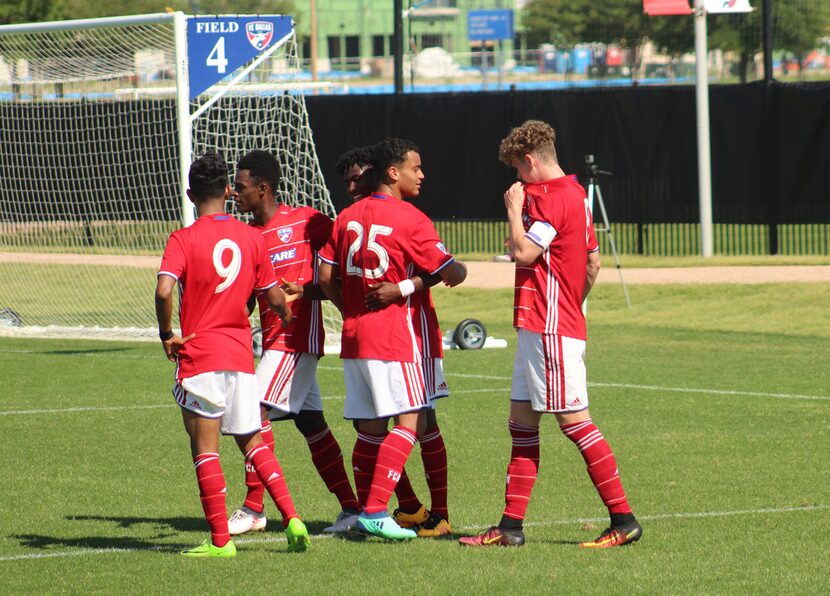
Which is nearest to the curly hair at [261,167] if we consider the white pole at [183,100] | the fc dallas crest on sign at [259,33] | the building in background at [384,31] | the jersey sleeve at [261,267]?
the jersey sleeve at [261,267]

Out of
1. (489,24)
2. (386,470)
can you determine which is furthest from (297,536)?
(489,24)

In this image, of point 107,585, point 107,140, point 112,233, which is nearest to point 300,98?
point 107,140

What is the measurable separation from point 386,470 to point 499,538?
644 millimetres

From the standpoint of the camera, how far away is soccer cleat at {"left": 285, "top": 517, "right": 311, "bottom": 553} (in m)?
6.92

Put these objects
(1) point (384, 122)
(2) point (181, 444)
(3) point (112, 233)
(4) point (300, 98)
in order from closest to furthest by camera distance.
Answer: (2) point (181, 444) < (4) point (300, 98) < (3) point (112, 233) < (1) point (384, 122)

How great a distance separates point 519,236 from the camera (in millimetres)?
6949

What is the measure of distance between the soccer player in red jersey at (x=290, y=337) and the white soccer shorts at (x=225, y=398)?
609 millimetres

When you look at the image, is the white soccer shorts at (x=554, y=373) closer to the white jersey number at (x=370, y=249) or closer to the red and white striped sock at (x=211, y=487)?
the white jersey number at (x=370, y=249)

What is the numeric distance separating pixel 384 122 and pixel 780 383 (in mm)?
13400

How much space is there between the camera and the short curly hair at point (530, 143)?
7.06 m

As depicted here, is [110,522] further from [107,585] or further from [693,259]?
[693,259]

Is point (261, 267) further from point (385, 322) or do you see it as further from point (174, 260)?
point (385, 322)

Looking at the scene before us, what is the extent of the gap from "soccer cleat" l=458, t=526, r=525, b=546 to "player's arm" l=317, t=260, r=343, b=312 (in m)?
1.37

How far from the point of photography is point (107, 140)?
20.3 meters
